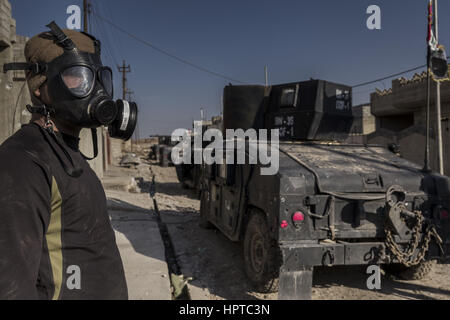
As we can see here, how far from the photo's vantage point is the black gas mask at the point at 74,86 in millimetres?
1304

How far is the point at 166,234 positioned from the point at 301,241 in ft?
12.5

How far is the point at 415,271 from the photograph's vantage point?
15.4ft

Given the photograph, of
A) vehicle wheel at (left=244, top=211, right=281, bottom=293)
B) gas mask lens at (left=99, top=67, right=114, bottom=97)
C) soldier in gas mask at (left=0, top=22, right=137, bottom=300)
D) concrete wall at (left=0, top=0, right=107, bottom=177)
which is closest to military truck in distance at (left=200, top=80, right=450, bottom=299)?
vehicle wheel at (left=244, top=211, right=281, bottom=293)

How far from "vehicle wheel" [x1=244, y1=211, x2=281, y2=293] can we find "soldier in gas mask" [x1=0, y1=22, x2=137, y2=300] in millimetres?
2770

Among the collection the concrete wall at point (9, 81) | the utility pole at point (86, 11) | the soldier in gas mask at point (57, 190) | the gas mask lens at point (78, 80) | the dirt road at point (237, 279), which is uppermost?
the utility pole at point (86, 11)

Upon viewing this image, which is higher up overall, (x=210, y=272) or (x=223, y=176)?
(x=223, y=176)

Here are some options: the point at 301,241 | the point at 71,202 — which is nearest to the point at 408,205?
the point at 301,241

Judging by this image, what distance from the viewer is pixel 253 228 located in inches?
175

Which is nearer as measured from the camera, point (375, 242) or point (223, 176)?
point (375, 242)

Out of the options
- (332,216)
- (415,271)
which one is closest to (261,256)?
(332,216)

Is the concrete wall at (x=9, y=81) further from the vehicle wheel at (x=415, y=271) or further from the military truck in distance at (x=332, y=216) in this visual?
the vehicle wheel at (x=415, y=271)

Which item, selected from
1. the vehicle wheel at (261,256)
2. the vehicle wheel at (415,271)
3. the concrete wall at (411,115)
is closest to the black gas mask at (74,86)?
the vehicle wheel at (261,256)

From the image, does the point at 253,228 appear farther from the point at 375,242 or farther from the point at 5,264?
the point at 5,264
